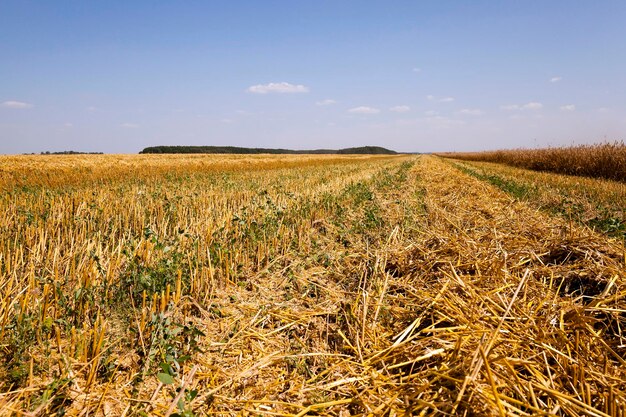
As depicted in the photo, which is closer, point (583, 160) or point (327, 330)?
point (327, 330)

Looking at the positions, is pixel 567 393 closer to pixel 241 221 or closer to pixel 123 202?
pixel 241 221

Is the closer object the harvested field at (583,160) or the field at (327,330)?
the field at (327,330)

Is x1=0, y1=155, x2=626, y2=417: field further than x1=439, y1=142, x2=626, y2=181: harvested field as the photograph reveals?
No

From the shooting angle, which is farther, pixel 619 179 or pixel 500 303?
pixel 619 179

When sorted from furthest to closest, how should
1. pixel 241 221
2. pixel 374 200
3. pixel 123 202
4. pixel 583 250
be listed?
pixel 374 200 < pixel 123 202 < pixel 241 221 < pixel 583 250

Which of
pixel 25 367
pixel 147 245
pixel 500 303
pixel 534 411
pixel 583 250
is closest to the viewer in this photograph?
pixel 534 411

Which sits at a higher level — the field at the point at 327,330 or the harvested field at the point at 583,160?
the harvested field at the point at 583,160

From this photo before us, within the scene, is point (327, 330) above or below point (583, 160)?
below

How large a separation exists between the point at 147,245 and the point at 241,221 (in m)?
1.36

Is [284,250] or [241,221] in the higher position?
[241,221]

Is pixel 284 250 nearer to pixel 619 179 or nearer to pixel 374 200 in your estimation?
pixel 374 200

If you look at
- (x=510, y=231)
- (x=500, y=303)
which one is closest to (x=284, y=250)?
(x=500, y=303)

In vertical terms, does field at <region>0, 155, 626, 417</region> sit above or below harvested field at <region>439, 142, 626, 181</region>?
below

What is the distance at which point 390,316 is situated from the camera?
2748 millimetres
